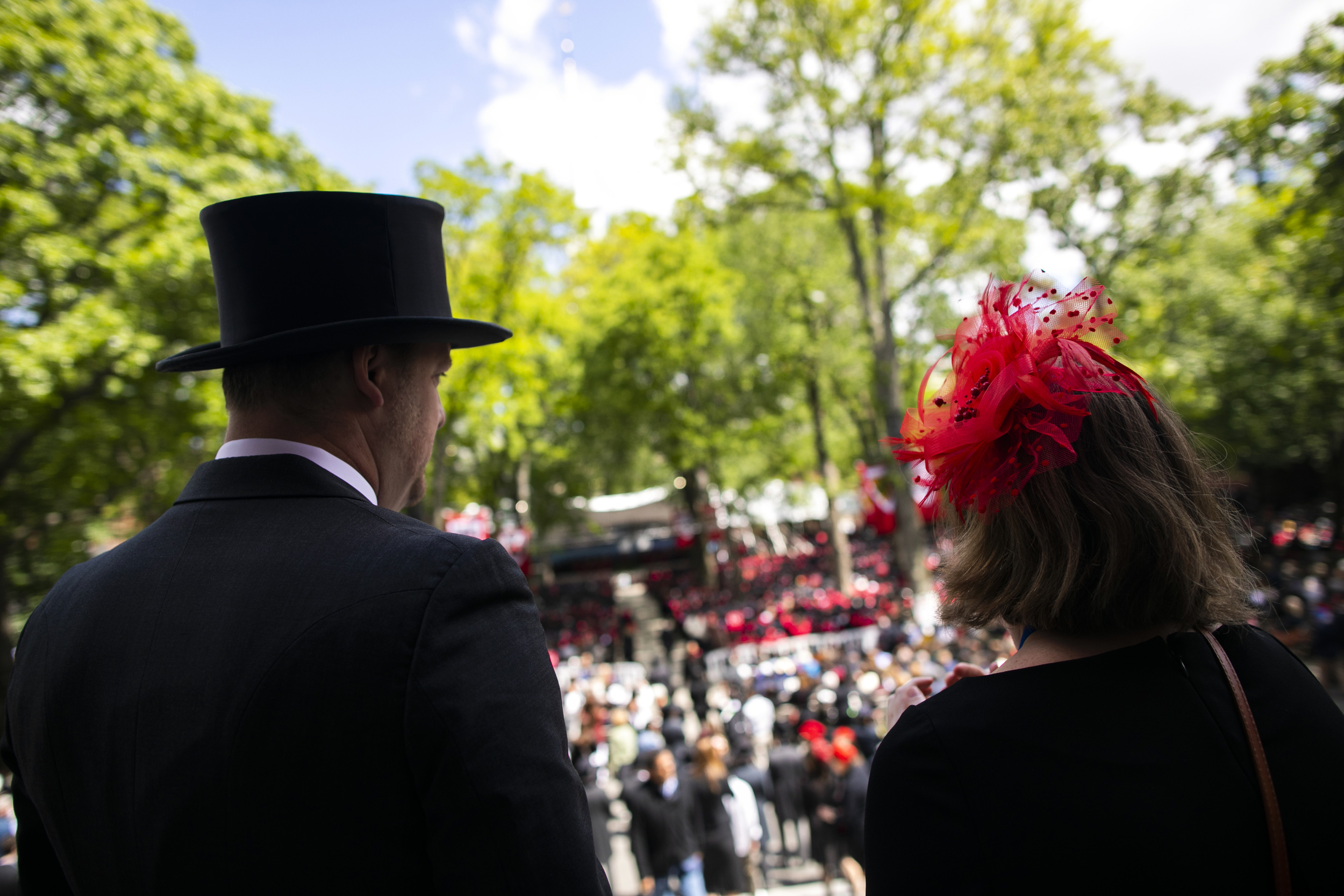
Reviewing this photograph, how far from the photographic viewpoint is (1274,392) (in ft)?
61.5

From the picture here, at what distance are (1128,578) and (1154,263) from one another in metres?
19.5

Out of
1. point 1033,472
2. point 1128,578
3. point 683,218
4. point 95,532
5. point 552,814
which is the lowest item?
point 552,814

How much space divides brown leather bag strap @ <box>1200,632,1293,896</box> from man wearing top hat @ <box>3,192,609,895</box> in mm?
983

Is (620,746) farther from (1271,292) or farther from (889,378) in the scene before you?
(1271,292)

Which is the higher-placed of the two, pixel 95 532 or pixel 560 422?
pixel 560 422

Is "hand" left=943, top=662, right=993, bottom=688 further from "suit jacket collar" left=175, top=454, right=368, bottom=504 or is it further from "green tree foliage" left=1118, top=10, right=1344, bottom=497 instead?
"green tree foliage" left=1118, top=10, right=1344, bottom=497

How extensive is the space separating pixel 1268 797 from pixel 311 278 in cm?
171

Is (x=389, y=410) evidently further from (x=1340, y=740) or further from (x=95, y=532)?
(x=95, y=532)

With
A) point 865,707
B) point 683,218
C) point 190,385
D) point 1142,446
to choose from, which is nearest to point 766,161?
point 683,218

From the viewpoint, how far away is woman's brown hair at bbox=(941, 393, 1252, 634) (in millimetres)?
1147

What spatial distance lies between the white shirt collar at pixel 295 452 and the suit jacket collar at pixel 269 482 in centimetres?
1

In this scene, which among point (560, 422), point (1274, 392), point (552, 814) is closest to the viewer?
point (552, 814)

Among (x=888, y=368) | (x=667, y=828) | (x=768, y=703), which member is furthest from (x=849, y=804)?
(x=888, y=368)

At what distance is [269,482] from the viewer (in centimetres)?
106
